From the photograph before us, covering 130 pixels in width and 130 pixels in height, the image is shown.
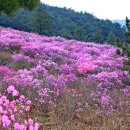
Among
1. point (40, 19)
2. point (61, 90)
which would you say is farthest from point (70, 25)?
point (61, 90)

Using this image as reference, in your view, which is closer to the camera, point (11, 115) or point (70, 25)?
point (11, 115)

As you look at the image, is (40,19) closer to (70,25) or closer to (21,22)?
(21,22)

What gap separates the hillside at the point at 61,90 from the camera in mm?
8828

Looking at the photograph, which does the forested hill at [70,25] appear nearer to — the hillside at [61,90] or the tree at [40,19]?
the tree at [40,19]

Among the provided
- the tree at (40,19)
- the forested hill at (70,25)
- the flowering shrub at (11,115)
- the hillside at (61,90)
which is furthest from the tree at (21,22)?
the flowering shrub at (11,115)

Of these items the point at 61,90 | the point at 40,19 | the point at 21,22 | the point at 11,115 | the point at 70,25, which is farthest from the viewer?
the point at 70,25

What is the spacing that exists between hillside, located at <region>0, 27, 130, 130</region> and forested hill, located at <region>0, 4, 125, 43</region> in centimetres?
4510

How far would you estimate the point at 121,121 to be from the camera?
9.57 meters

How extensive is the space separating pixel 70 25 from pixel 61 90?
10104 cm

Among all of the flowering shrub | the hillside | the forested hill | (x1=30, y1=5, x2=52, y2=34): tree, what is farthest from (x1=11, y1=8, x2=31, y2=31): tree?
the flowering shrub

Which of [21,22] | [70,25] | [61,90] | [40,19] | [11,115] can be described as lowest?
[70,25]

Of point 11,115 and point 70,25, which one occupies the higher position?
point 11,115

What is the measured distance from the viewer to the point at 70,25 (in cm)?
11219

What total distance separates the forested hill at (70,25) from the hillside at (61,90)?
148ft
